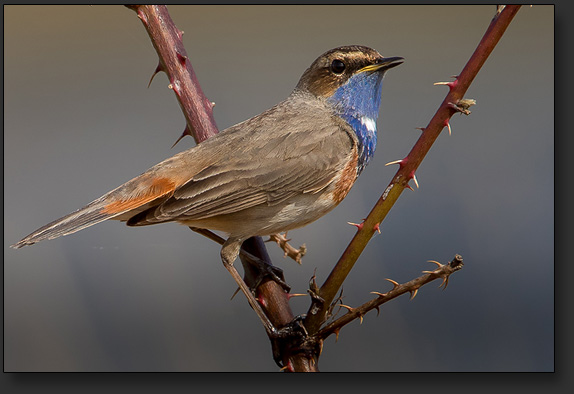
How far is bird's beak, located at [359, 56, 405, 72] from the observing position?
8.23 feet

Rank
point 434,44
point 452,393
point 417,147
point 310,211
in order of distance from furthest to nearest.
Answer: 1. point 434,44
2. point 452,393
3. point 310,211
4. point 417,147

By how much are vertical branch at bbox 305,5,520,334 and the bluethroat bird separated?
0.54 metres

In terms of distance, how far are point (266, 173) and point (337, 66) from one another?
51 cm

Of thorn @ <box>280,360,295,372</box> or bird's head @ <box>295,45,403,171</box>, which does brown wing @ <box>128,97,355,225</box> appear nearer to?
bird's head @ <box>295,45,403,171</box>

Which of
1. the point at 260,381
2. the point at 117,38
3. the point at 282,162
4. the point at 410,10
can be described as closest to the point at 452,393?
the point at 260,381

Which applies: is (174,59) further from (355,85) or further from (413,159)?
(413,159)

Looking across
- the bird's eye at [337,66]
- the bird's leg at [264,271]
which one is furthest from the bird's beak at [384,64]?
the bird's leg at [264,271]

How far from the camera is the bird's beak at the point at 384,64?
2510 millimetres

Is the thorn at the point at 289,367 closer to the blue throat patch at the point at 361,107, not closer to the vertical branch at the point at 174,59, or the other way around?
the blue throat patch at the point at 361,107

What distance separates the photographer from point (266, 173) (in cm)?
260

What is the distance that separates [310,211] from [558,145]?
114cm

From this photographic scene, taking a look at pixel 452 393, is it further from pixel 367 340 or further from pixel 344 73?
pixel 344 73

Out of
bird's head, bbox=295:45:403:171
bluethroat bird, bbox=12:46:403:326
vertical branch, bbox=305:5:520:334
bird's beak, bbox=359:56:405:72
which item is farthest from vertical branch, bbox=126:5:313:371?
bird's beak, bbox=359:56:405:72

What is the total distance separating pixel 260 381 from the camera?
292cm
